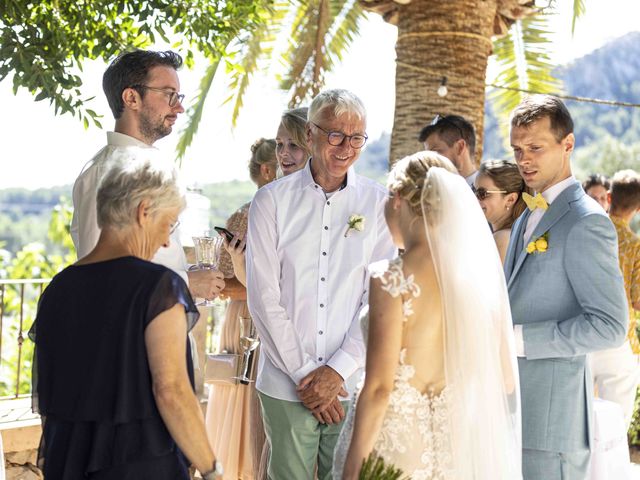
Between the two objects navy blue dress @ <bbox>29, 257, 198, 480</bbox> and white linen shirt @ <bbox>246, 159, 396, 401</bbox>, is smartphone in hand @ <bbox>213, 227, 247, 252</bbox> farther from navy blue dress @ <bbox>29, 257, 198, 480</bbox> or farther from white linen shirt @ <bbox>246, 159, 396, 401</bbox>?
navy blue dress @ <bbox>29, 257, 198, 480</bbox>

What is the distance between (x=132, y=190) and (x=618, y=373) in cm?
475

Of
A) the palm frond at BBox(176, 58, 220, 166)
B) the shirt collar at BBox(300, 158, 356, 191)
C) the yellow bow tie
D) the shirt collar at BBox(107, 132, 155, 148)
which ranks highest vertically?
the palm frond at BBox(176, 58, 220, 166)

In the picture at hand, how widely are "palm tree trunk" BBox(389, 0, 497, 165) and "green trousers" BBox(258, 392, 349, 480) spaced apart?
4670mm

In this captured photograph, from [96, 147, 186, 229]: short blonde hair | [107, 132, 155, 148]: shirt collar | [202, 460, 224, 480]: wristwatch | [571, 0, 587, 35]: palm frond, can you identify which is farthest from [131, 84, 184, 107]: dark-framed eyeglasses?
[571, 0, 587, 35]: palm frond

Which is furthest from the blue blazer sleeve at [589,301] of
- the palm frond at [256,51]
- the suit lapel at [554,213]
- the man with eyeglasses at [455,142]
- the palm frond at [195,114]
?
the palm frond at [195,114]

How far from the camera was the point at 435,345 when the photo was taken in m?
3.30

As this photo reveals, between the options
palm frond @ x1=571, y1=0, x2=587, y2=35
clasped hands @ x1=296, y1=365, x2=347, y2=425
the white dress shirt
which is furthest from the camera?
palm frond @ x1=571, y1=0, x2=587, y2=35

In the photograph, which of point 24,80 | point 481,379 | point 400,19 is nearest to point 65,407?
point 481,379

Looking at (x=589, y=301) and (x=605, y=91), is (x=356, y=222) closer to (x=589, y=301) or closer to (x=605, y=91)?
(x=589, y=301)

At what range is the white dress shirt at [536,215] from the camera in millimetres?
3689

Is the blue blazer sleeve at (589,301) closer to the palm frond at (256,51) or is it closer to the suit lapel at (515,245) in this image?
the suit lapel at (515,245)

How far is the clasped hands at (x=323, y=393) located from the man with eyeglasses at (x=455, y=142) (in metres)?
2.25

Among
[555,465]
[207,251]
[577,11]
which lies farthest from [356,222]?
[577,11]

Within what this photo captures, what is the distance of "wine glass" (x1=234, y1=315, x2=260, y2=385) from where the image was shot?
16.7 ft
